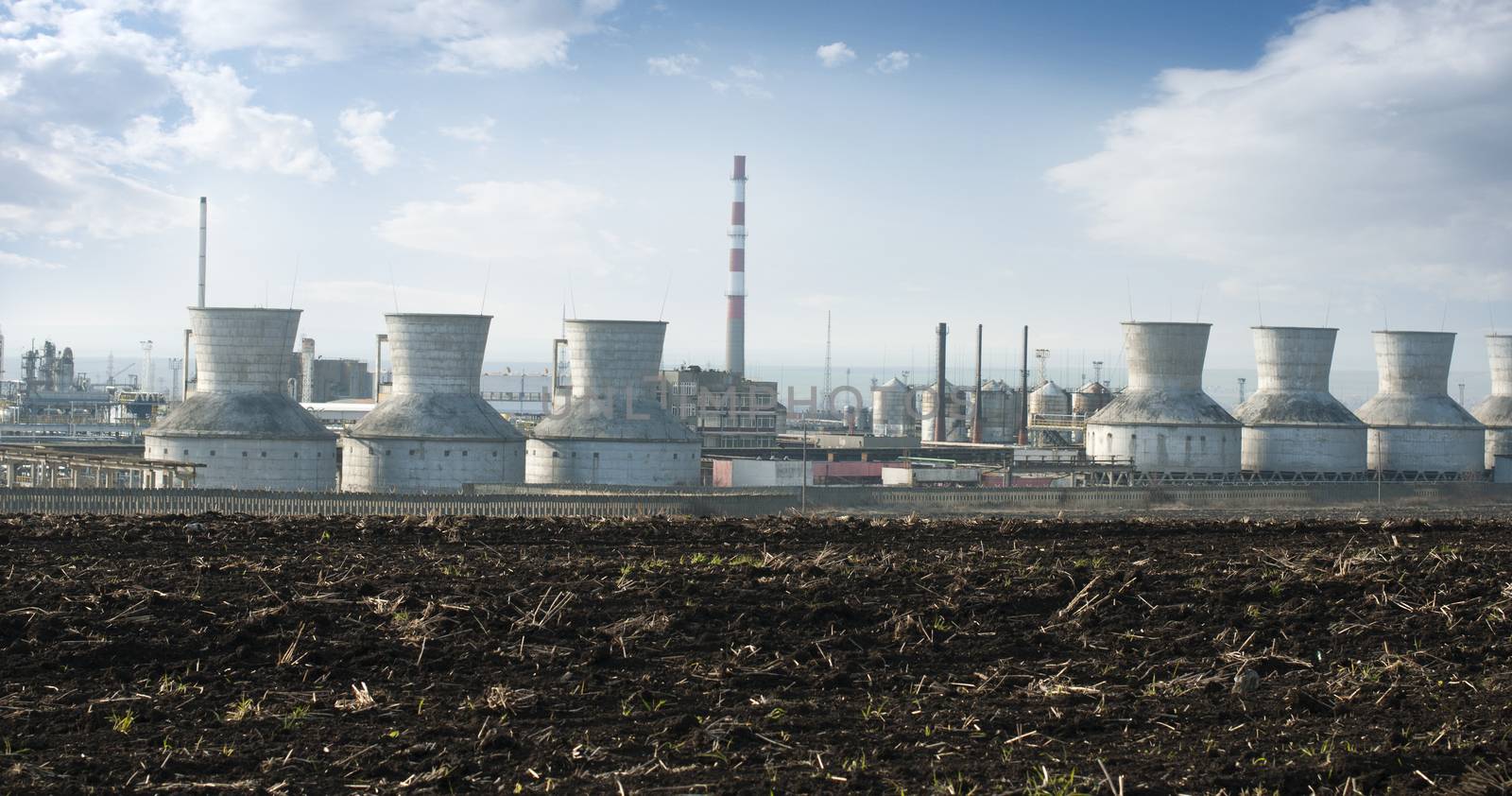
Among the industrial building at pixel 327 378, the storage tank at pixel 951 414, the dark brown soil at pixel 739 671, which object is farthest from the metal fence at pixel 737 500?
the industrial building at pixel 327 378

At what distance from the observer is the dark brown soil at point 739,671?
815 centimetres

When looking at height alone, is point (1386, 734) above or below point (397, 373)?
below

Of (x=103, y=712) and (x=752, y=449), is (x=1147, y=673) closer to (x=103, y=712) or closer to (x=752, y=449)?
(x=103, y=712)

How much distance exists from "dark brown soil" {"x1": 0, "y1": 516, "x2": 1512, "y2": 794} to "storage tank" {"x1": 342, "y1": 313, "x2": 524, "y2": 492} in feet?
105

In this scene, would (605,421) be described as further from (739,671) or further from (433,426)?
(739,671)

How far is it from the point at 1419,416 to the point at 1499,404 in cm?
908

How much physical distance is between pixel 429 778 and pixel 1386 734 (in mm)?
5704

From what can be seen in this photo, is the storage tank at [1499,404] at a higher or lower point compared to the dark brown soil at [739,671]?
higher

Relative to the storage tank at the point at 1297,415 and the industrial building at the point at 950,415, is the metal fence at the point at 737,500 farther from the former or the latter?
the industrial building at the point at 950,415

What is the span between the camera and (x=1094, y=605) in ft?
42.4

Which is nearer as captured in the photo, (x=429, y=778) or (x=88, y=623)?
(x=429, y=778)

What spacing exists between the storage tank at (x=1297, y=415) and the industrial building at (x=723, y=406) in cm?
2177

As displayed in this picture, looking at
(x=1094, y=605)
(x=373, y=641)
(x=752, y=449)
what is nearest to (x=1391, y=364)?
(x=752, y=449)

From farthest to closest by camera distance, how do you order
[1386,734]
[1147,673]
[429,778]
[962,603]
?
[962,603] → [1147,673] → [1386,734] → [429,778]
